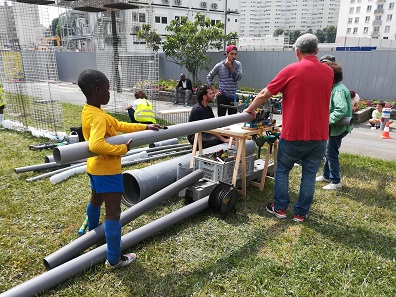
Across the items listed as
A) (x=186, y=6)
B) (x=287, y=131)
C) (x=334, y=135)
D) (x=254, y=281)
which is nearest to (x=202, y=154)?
(x=287, y=131)

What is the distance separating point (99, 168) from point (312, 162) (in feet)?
8.27

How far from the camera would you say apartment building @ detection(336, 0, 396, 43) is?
87.7 metres

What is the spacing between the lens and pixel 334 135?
4.94 meters

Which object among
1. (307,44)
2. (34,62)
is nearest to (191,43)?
(34,62)

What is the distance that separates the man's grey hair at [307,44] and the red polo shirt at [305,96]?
0.08m

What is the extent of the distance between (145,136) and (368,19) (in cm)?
10861

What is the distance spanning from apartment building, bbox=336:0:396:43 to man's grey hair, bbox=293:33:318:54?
93157mm

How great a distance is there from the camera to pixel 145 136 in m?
2.84

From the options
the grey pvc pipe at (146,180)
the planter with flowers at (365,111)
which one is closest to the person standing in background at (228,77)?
the grey pvc pipe at (146,180)

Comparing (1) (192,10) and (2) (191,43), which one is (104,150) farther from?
(1) (192,10)

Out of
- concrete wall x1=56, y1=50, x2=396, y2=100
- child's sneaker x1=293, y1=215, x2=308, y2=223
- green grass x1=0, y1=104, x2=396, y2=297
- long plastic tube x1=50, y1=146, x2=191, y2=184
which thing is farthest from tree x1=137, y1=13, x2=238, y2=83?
child's sneaker x1=293, y1=215, x2=308, y2=223

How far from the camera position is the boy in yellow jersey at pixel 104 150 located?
2.55m

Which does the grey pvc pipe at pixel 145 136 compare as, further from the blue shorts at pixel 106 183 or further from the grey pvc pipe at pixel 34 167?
the grey pvc pipe at pixel 34 167

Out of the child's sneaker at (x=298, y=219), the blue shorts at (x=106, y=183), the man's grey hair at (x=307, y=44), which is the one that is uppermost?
the man's grey hair at (x=307, y=44)
